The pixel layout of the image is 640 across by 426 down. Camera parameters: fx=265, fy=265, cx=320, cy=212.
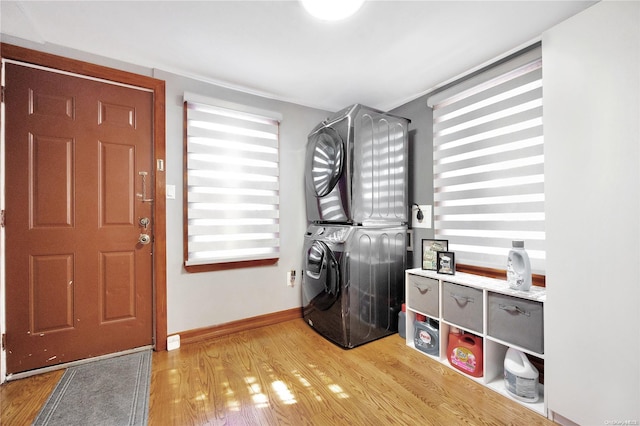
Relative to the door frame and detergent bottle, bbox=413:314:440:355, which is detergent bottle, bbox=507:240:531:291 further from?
the door frame

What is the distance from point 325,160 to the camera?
235cm

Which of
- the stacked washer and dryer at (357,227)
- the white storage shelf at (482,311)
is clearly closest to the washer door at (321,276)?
the stacked washer and dryer at (357,227)

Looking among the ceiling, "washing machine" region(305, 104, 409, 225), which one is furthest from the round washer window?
the ceiling

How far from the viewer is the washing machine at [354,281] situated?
2.12 metres

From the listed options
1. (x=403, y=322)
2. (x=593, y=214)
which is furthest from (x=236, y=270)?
(x=593, y=214)

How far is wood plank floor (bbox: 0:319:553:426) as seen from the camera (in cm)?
139

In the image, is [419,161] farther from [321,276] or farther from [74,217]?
[74,217]

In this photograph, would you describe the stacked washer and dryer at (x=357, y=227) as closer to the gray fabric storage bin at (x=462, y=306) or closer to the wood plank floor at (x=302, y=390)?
the wood plank floor at (x=302, y=390)

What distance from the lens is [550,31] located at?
138 cm

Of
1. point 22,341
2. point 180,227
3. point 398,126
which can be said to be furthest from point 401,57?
point 22,341

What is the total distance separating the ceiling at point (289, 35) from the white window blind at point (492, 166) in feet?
0.77

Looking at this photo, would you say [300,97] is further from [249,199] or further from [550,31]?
[550,31]

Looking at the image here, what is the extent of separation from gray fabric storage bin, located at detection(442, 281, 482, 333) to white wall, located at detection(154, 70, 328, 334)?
142 centimetres

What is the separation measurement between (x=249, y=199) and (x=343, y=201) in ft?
2.91
